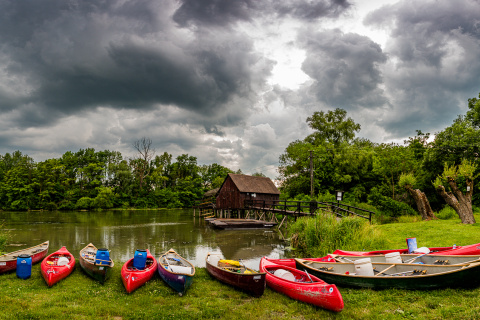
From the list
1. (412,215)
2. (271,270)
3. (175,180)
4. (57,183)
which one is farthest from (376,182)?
(57,183)

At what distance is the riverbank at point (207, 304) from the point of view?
600 cm

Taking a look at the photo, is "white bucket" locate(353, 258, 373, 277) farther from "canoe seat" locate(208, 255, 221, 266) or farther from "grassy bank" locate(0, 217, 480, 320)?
"canoe seat" locate(208, 255, 221, 266)

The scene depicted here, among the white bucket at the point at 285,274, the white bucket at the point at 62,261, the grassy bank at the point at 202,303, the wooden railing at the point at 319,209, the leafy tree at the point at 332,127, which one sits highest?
the leafy tree at the point at 332,127

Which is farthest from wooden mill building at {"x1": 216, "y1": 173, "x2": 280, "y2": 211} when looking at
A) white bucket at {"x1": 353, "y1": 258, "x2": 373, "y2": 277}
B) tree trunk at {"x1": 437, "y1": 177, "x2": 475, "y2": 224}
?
white bucket at {"x1": 353, "y1": 258, "x2": 373, "y2": 277}

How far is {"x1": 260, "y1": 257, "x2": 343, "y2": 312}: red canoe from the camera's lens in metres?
6.22

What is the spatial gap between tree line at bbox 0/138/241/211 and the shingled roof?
99.5ft

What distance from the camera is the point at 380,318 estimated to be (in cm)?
581

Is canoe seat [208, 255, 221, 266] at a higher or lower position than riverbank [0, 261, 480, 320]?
higher

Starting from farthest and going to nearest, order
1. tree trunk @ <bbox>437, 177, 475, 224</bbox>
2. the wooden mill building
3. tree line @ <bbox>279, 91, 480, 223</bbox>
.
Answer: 1. the wooden mill building
2. tree line @ <bbox>279, 91, 480, 223</bbox>
3. tree trunk @ <bbox>437, 177, 475, 224</bbox>

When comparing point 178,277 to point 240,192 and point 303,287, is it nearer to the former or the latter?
point 303,287

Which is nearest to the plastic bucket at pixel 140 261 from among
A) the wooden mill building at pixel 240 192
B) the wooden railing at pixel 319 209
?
the wooden railing at pixel 319 209

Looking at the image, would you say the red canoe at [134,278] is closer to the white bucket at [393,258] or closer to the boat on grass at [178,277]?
the boat on grass at [178,277]

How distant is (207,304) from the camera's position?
6.89m

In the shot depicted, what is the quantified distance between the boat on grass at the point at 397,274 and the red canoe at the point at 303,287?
71 cm
